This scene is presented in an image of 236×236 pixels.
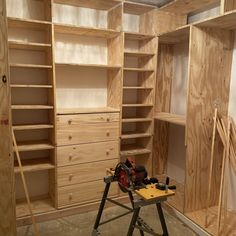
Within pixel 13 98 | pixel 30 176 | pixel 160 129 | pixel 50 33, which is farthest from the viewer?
pixel 160 129

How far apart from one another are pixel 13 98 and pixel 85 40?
1139 millimetres

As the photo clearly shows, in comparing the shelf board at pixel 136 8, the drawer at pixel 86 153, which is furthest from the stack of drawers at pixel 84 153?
the shelf board at pixel 136 8

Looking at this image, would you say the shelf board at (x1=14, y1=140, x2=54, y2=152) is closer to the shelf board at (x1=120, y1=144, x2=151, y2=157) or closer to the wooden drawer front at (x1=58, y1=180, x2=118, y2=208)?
the wooden drawer front at (x1=58, y1=180, x2=118, y2=208)

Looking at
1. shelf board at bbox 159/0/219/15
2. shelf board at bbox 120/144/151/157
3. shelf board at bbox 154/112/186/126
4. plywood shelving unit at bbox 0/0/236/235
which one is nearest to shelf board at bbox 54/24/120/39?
plywood shelving unit at bbox 0/0/236/235

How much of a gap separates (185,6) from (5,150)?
8.59 feet

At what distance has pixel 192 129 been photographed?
2582mm

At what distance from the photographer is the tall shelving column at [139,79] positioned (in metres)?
→ 3.01

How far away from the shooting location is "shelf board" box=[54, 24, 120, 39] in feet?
8.42

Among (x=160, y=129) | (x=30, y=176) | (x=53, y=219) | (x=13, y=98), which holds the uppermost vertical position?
(x=13, y=98)

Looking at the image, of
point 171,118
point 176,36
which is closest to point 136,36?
point 176,36

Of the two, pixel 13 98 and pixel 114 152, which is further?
pixel 114 152

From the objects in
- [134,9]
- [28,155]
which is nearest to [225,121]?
[134,9]

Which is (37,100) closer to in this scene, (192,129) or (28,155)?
(28,155)

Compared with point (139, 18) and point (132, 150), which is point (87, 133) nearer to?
point (132, 150)
